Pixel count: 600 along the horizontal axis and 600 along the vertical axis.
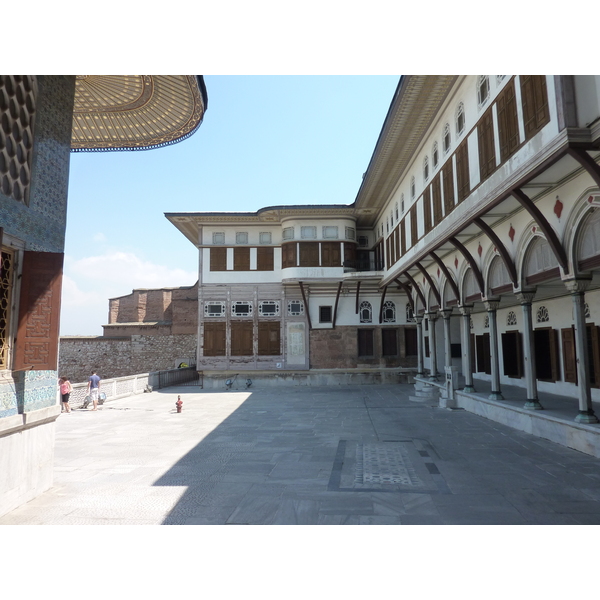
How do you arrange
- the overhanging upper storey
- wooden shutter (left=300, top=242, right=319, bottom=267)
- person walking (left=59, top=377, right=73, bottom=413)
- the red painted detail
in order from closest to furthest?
the red painted detail < person walking (left=59, top=377, right=73, bottom=413) < the overhanging upper storey < wooden shutter (left=300, top=242, right=319, bottom=267)

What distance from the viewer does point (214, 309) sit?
21688 mm

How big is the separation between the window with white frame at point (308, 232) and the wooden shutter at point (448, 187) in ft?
32.5

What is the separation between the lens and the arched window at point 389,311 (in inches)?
861

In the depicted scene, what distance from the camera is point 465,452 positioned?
7695 millimetres

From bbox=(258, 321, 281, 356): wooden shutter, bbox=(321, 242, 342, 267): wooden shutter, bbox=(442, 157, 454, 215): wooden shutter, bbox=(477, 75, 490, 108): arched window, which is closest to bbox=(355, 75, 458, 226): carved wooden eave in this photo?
bbox=(477, 75, 490, 108): arched window

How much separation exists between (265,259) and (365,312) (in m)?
5.68

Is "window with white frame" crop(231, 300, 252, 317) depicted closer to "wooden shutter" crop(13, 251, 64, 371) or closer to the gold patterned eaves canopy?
the gold patterned eaves canopy

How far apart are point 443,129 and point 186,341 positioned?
1994 cm

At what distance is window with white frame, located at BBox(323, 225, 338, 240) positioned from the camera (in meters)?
21.3

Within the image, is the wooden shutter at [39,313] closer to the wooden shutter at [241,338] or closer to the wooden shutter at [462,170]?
the wooden shutter at [462,170]

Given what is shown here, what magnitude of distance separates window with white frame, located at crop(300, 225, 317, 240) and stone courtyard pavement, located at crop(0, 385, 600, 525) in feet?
36.8

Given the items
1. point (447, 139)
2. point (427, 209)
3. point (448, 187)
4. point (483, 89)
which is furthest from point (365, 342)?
point (483, 89)

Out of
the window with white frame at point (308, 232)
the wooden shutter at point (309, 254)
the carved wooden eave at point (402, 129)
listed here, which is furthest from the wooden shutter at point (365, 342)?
the carved wooden eave at point (402, 129)
